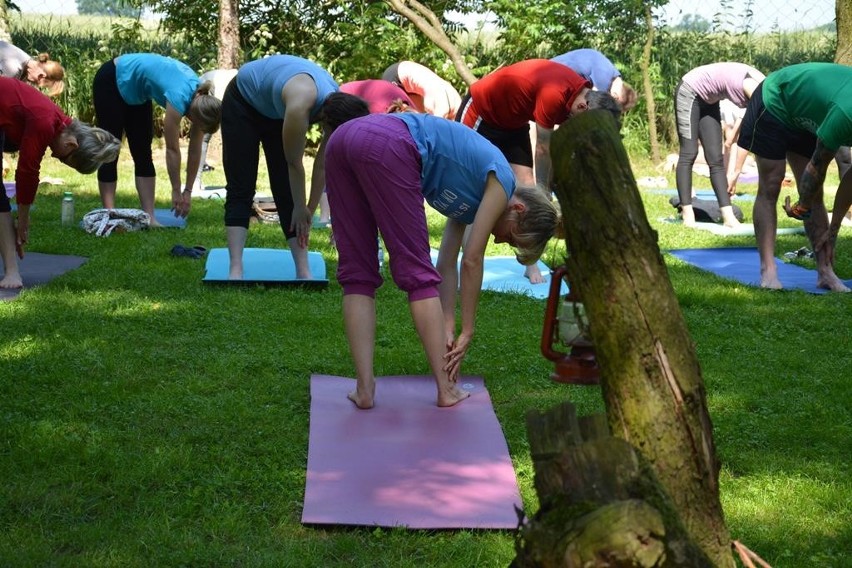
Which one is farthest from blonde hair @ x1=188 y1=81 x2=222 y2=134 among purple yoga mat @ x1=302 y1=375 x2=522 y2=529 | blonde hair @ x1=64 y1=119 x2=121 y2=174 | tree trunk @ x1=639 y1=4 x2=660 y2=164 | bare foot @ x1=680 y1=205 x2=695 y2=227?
tree trunk @ x1=639 y1=4 x2=660 y2=164

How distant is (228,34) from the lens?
13.0m

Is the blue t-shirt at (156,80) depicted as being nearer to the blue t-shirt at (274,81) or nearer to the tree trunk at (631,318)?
the blue t-shirt at (274,81)

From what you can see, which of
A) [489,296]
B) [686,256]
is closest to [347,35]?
[686,256]

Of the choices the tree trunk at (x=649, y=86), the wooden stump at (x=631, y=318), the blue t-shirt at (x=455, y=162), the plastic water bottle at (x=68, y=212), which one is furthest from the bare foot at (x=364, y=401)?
the tree trunk at (x=649, y=86)

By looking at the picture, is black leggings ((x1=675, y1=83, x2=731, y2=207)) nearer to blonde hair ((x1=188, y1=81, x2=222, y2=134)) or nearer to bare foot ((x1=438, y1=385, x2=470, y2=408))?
blonde hair ((x1=188, y1=81, x2=222, y2=134))

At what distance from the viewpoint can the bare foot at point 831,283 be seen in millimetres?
6434

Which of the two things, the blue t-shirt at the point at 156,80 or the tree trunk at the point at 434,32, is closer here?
the blue t-shirt at the point at 156,80

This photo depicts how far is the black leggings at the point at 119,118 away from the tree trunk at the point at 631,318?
19.7ft

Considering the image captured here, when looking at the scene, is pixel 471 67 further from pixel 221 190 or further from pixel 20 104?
pixel 20 104

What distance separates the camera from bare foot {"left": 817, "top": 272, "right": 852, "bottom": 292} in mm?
6434

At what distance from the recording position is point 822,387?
14.6ft

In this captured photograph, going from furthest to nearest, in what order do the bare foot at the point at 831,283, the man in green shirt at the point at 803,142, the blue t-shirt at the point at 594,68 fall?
the blue t-shirt at the point at 594,68
the bare foot at the point at 831,283
the man in green shirt at the point at 803,142

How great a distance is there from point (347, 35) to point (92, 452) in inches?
440

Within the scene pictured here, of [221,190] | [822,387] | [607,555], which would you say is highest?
[607,555]
